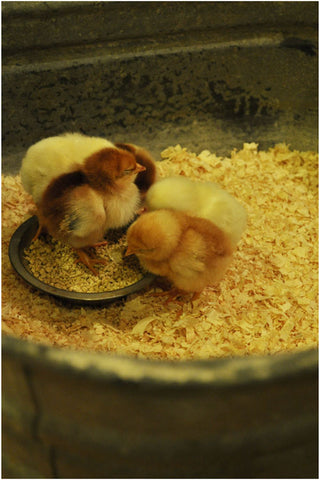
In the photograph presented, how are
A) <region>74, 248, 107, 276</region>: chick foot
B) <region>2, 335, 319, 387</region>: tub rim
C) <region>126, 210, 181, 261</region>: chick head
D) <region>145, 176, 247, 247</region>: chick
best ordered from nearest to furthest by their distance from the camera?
<region>2, 335, 319, 387</region>: tub rim, <region>126, 210, 181, 261</region>: chick head, <region>145, 176, 247, 247</region>: chick, <region>74, 248, 107, 276</region>: chick foot

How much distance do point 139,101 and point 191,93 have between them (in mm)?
205

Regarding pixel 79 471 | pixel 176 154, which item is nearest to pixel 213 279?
pixel 79 471

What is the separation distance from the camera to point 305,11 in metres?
2.05

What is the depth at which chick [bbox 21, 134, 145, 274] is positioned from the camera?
1.40 metres

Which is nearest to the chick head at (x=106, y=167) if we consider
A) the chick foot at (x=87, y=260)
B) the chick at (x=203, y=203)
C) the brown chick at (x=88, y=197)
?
the brown chick at (x=88, y=197)

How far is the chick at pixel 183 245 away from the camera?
132 centimetres

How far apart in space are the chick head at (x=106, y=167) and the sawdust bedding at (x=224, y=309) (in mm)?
332

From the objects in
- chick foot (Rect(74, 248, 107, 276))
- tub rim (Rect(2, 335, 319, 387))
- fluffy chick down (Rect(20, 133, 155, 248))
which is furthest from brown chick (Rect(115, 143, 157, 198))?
tub rim (Rect(2, 335, 319, 387))

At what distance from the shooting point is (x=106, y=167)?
1.41 metres

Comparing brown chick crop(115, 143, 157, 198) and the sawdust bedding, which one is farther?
brown chick crop(115, 143, 157, 198)

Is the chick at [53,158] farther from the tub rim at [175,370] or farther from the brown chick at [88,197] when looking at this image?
the tub rim at [175,370]

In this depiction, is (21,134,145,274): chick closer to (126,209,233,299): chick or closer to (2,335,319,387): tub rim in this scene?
(126,209,233,299): chick

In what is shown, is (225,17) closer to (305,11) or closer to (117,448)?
(305,11)

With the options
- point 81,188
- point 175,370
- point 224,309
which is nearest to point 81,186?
point 81,188
